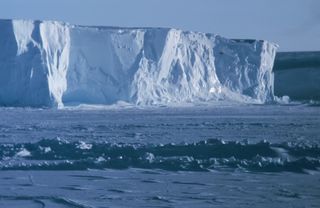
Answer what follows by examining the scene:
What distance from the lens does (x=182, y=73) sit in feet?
89.0

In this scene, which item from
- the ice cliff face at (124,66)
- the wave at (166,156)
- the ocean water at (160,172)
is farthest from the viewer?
the ice cliff face at (124,66)

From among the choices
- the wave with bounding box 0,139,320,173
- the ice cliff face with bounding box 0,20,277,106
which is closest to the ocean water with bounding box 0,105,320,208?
the wave with bounding box 0,139,320,173

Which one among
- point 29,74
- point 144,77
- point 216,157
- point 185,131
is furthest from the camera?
point 144,77

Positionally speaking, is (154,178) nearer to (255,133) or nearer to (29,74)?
(255,133)

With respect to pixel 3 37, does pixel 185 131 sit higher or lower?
lower

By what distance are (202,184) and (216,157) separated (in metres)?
2.29

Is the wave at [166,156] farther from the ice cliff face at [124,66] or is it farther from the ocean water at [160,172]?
the ice cliff face at [124,66]

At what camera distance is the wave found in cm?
733

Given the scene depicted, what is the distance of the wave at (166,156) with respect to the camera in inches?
289

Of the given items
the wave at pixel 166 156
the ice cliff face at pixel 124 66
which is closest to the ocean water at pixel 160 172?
the wave at pixel 166 156

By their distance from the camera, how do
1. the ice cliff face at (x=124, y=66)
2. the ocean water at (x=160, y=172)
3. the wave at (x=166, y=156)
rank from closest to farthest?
the ocean water at (x=160, y=172) < the wave at (x=166, y=156) < the ice cliff face at (x=124, y=66)

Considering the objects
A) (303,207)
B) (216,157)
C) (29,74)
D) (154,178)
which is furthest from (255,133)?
(29,74)

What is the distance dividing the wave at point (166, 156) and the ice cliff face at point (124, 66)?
14592 millimetres

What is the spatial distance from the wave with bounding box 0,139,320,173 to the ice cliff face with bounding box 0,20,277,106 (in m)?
14.6
